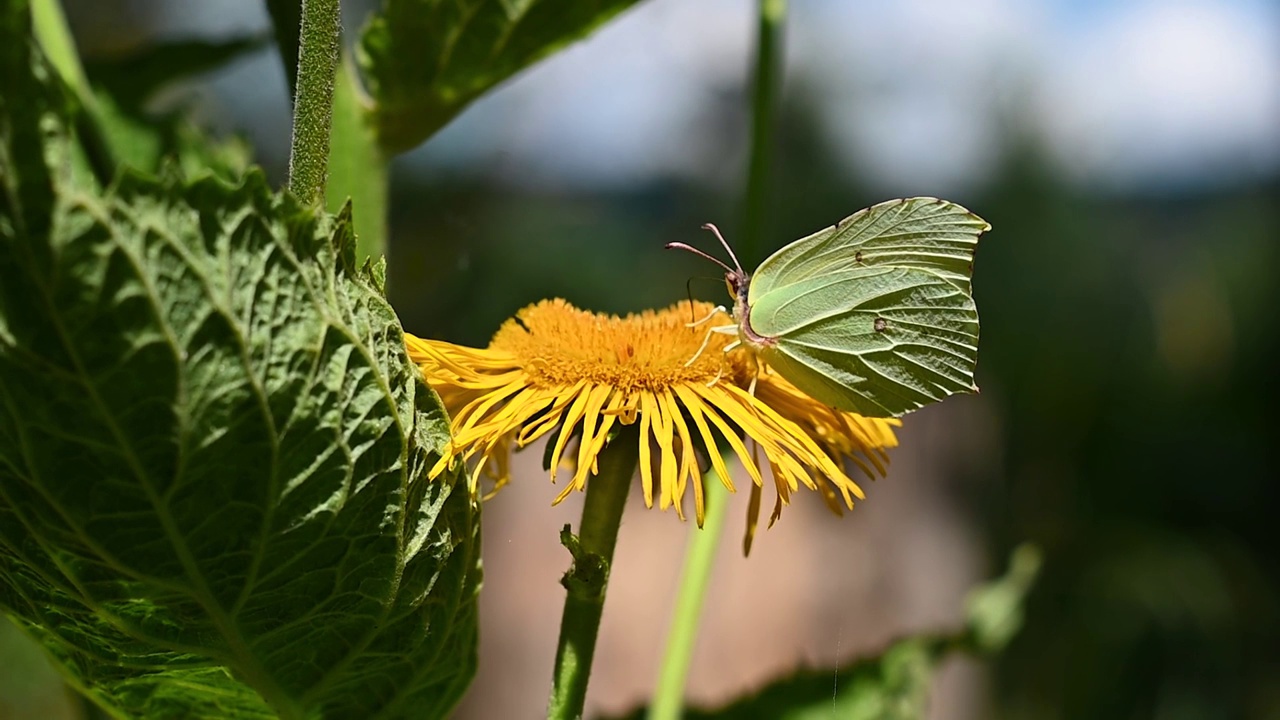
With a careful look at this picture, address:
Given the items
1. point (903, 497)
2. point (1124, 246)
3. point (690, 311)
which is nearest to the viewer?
point (690, 311)

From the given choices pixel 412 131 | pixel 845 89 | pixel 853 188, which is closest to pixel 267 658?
pixel 412 131

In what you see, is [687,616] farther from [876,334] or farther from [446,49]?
[446,49]

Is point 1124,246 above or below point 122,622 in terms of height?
above

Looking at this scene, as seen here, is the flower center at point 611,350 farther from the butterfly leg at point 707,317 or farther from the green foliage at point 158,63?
the green foliage at point 158,63

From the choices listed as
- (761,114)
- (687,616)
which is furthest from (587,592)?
(761,114)

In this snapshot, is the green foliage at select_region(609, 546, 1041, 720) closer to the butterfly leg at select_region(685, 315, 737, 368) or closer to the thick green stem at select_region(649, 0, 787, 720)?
the thick green stem at select_region(649, 0, 787, 720)

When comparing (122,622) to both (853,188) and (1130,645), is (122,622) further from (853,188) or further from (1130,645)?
(853,188)
